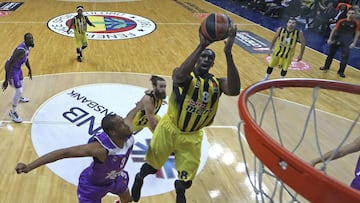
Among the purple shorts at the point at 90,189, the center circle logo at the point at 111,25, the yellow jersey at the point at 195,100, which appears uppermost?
the yellow jersey at the point at 195,100

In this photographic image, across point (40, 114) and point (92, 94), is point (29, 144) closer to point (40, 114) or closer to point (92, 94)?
point (40, 114)

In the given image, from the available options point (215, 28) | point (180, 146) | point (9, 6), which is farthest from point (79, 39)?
point (9, 6)

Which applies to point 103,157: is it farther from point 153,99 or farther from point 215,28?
point 215,28

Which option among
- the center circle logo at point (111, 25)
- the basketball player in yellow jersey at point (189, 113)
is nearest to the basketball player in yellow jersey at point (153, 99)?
the basketball player in yellow jersey at point (189, 113)

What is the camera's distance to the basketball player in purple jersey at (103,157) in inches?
103

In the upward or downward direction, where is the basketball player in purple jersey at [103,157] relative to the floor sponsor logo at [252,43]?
upward

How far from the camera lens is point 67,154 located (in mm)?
2611

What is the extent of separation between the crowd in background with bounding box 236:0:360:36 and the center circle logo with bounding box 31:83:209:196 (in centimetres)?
738

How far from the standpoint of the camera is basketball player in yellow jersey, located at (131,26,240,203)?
10.0ft

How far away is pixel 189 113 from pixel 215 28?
2.71 feet

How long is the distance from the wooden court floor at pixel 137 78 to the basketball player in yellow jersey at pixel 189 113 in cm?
80

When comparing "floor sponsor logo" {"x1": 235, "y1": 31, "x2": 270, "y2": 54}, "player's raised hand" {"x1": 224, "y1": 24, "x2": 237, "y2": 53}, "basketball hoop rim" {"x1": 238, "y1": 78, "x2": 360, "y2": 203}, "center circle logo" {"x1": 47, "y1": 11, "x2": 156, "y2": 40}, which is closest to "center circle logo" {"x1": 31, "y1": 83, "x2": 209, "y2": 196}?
"player's raised hand" {"x1": 224, "y1": 24, "x2": 237, "y2": 53}

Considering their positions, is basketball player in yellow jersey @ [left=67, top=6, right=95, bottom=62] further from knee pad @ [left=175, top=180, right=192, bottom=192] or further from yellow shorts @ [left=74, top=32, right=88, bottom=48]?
knee pad @ [left=175, top=180, right=192, bottom=192]

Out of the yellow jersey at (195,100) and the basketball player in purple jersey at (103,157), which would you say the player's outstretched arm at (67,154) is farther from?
the yellow jersey at (195,100)
